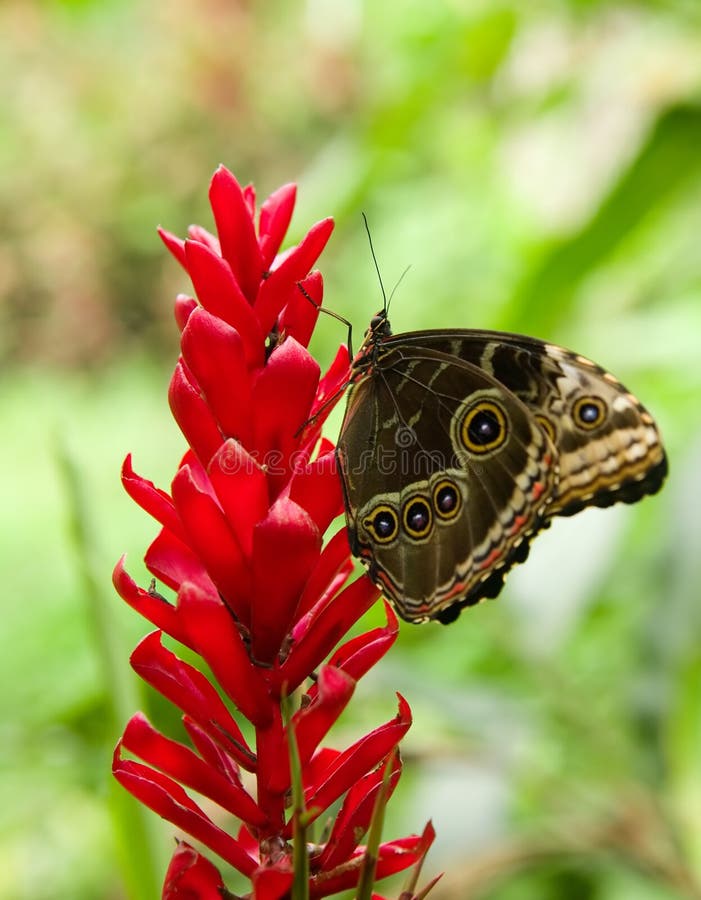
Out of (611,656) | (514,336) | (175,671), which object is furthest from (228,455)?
(611,656)

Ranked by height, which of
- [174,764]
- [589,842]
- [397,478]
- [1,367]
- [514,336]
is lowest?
[589,842]

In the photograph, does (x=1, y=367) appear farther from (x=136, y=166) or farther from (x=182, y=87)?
(x=182, y=87)

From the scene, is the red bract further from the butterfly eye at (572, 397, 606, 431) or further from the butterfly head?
the butterfly eye at (572, 397, 606, 431)

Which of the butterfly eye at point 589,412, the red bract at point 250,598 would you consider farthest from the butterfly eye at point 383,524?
the butterfly eye at point 589,412

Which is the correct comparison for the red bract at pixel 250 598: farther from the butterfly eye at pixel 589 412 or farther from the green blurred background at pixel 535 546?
the butterfly eye at pixel 589 412

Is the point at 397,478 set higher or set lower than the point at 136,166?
lower

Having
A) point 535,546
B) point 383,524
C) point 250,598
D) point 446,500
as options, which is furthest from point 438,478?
point 535,546

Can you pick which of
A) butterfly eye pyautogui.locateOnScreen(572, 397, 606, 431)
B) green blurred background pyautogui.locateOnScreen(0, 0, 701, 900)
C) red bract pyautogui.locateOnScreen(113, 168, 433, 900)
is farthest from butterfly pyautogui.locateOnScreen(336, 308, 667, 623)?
green blurred background pyautogui.locateOnScreen(0, 0, 701, 900)
